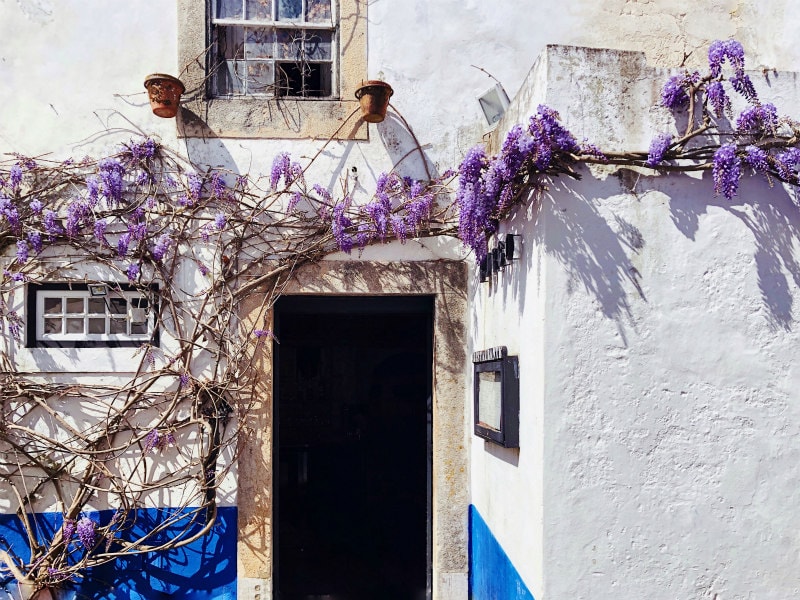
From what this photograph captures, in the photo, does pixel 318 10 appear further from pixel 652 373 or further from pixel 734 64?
pixel 652 373

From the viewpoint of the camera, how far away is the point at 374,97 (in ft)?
14.7

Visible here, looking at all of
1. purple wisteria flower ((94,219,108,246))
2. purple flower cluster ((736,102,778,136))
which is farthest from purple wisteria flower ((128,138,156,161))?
purple flower cluster ((736,102,778,136))

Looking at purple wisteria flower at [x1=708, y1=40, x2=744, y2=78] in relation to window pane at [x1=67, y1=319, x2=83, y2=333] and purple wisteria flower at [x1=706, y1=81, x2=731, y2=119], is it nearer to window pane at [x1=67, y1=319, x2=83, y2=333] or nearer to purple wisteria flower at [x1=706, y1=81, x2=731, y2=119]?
purple wisteria flower at [x1=706, y1=81, x2=731, y2=119]

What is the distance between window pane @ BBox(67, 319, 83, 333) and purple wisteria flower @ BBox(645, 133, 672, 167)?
3.63 meters

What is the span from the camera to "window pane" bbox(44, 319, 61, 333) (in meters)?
4.62

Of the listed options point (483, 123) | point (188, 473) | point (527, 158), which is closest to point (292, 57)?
point (483, 123)

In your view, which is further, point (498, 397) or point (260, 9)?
point (260, 9)

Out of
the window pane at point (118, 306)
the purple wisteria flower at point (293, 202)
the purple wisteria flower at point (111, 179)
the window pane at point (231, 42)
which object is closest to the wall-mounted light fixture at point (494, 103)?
the purple wisteria flower at point (293, 202)

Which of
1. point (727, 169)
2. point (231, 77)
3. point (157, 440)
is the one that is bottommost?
point (157, 440)

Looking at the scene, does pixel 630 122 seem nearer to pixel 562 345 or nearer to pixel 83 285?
pixel 562 345

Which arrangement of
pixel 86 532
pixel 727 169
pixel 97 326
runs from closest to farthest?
1. pixel 727 169
2. pixel 86 532
3. pixel 97 326

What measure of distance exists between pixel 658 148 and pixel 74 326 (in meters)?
3.72

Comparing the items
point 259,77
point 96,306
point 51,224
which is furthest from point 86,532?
point 259,77

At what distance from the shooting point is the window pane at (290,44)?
15.8ft
